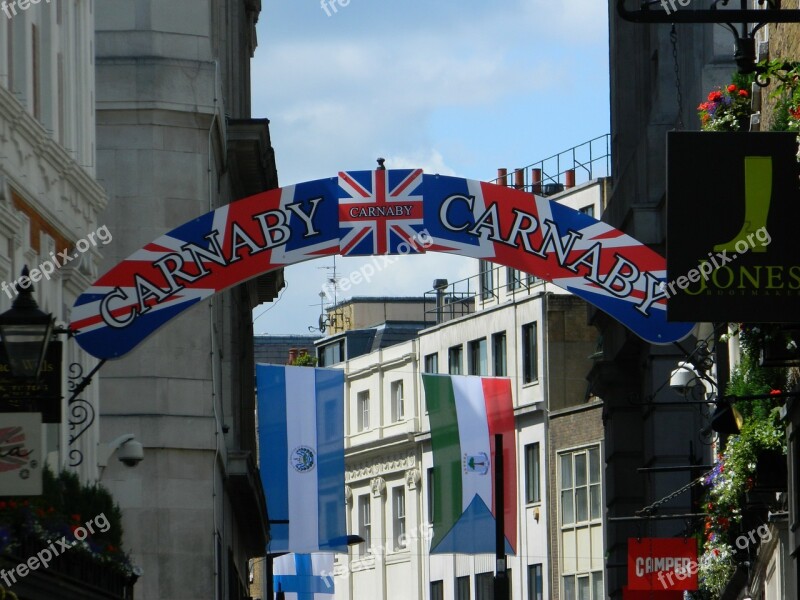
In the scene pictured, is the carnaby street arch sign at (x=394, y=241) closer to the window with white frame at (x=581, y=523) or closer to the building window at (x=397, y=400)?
the window with white frame at (x=581, y=523)

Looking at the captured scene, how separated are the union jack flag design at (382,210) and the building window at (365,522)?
173 ft

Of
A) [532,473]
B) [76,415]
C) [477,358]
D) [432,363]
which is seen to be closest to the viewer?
[76,415]

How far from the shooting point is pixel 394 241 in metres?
25.9

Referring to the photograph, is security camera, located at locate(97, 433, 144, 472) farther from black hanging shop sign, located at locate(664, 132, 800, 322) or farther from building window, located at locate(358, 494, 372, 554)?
building window, located at locate(358, 494, 372, 554)

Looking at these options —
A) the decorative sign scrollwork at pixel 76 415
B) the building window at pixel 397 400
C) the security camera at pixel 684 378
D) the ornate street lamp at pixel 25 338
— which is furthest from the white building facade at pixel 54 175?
the building window at pixel 397 400

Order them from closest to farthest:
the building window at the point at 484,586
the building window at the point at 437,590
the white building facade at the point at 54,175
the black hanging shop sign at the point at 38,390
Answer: the black hanging shop sign at the point at 38,390, the white building facade at the point at 54,175, the building window at the point at 484,586, the building window at the point at 437,590

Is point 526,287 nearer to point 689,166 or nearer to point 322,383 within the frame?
point 322,383

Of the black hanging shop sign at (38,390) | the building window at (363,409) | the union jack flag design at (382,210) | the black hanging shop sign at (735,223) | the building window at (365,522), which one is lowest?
the black hanging shop sign at (38,390)

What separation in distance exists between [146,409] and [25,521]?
1342cm

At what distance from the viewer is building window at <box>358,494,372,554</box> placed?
78.0 metres

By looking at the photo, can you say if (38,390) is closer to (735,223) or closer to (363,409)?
(735,223)

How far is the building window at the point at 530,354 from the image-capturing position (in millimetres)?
70062

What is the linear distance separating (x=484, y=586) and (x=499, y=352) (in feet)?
25.3

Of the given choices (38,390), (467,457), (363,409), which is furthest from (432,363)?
(38,390)
